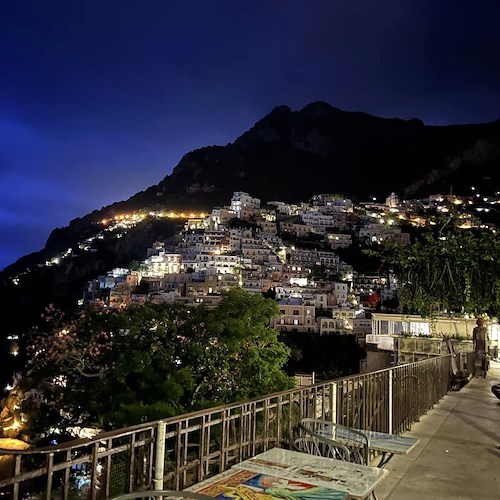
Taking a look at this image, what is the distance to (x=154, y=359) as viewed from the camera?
52.1 feet

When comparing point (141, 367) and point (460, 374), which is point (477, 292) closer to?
point (460, 374)

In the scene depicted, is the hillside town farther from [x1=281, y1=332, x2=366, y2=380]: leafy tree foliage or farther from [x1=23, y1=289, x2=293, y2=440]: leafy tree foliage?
[x1=23, y1=289, x2=293, y2=440]: leafy tree foliage

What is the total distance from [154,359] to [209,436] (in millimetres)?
13244

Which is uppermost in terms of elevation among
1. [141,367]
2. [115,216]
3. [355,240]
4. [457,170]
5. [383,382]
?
[457,170]

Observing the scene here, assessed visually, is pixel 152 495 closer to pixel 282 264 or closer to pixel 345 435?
pixel 345 435

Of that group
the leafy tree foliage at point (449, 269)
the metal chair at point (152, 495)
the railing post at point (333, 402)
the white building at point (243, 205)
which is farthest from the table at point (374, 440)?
the white building at point (243, 205)

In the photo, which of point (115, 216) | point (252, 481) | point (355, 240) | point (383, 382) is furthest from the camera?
point (115, 216)

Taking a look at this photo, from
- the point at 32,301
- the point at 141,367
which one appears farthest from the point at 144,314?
the point at 32,301

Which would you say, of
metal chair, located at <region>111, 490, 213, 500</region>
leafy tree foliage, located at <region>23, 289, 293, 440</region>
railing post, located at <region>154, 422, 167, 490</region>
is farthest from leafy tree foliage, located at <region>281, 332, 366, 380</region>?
metal chair, located at <region>111, 490, 213, 500</region>

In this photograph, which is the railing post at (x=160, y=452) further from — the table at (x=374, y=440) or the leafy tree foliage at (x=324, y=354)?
the leafy tree foliage at (x=324, y=354)

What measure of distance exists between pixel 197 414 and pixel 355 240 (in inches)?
4103

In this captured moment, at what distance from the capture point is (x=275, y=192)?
5679 inches

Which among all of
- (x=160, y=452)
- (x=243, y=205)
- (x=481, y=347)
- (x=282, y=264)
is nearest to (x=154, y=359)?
(x=481, y=347)

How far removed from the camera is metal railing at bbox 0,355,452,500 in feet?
7.02
